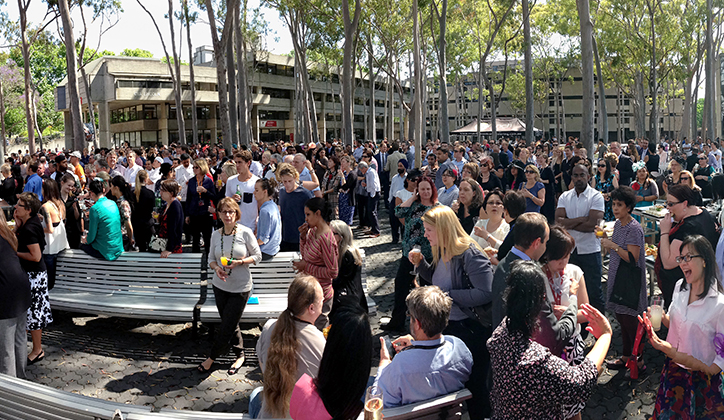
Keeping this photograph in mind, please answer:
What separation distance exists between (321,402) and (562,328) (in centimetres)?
150

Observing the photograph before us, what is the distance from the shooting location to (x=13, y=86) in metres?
57.2

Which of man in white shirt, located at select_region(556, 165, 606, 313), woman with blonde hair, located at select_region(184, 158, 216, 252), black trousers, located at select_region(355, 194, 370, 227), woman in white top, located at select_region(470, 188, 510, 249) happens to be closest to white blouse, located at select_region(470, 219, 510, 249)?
woman in white top, located at select_region(470, 188, 510, 249)

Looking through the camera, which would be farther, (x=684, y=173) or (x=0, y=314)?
(x=684, y=173)

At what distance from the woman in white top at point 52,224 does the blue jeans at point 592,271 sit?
6.19 metres

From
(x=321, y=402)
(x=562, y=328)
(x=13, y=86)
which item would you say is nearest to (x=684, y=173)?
(x=562, y=328)

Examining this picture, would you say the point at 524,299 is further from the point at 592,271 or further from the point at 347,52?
the point at 347,52

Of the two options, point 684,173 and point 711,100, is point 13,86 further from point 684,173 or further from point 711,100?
point 684,173

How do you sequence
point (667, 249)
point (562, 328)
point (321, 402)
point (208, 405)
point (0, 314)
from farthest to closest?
point (667, 249)
point (208, 405)
point (0, 314)
point (562, 328)
point (321, 402)

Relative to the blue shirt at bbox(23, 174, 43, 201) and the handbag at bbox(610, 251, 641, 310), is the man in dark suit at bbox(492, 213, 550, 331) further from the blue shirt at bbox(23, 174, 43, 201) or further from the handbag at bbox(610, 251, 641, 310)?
the blue shirt at bbox(23, 174, 43, 201)

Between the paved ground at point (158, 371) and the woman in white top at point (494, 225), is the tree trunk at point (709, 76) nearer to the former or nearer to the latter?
the paved ground at point (158, 371)

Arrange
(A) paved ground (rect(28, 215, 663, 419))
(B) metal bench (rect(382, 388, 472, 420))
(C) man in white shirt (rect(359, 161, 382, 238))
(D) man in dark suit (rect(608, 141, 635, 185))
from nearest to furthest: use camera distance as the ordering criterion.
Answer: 1. (B) metal bench (rect(382, 388, 472, 420))
2. (A) paved ground (rect(28, 215, 663, 419))
3. (D) man in dark suit (rect(608, 141, 635, 185))
4. (C) man in white shirt (rect(359, 161, 382, 238))

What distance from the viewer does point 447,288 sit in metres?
4.60

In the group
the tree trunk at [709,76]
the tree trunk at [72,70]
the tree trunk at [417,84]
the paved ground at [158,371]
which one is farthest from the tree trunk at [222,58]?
the tree trunk at [709,76]

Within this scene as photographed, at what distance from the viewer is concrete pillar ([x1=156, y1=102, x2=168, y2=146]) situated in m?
60.5
